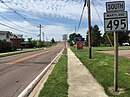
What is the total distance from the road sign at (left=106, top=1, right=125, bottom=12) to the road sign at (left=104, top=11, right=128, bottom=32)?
137 mm

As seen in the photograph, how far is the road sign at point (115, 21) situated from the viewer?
8.23 meters

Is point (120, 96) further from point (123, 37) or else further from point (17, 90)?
point (123, 37)

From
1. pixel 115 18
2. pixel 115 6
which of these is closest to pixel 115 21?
pixel 115 18

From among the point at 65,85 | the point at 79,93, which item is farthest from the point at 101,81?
the point at 79,93

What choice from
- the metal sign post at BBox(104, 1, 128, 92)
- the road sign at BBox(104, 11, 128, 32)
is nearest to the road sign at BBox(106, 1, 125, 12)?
the metal sign post at BBox(104, 1, 128, 92)

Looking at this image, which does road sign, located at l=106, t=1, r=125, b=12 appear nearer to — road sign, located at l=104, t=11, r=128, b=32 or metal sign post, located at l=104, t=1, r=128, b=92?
metal sign post, located at l=104, t=1, r=128, b=92

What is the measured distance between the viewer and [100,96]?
766cm

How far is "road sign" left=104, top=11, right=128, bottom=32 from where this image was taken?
8.23 m

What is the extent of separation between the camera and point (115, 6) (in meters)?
8.41

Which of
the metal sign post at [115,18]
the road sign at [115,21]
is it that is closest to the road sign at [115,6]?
the metal sign post at [115,18]

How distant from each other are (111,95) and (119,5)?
2.92 meters

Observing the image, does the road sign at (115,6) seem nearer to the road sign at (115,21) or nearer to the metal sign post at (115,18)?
the metal sign post at (115,18)

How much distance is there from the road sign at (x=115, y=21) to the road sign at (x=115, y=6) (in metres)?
0.14

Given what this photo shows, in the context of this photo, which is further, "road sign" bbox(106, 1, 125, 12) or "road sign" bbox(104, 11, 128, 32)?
"road sign" bbox(106, 1, 125, 12)
